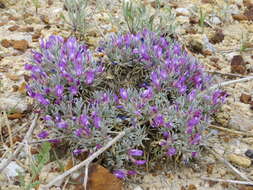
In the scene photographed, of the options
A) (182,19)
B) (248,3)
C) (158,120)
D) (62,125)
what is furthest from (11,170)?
(248,3)

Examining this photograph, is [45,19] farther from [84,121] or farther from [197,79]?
[84,121]

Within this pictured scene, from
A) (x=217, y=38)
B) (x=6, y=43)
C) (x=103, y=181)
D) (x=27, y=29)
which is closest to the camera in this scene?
(x=103, y=181)

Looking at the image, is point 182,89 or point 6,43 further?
point 6,43

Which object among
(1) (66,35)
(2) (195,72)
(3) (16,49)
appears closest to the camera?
(2) (195,72)

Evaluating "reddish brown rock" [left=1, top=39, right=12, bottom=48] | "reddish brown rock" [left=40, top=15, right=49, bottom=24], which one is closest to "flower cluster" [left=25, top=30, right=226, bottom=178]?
"reddish brown rock" [left=1, top=39, right=12, bottom=48]

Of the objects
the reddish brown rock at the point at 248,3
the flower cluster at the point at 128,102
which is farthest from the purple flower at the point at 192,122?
the reddish brown rock at the point at 248,3

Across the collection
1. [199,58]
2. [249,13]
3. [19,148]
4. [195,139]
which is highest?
[249,13]

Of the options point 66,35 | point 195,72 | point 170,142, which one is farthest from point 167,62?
point 66,35

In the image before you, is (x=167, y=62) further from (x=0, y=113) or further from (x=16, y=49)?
(x=16, y=49)

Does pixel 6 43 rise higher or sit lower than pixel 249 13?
lower
